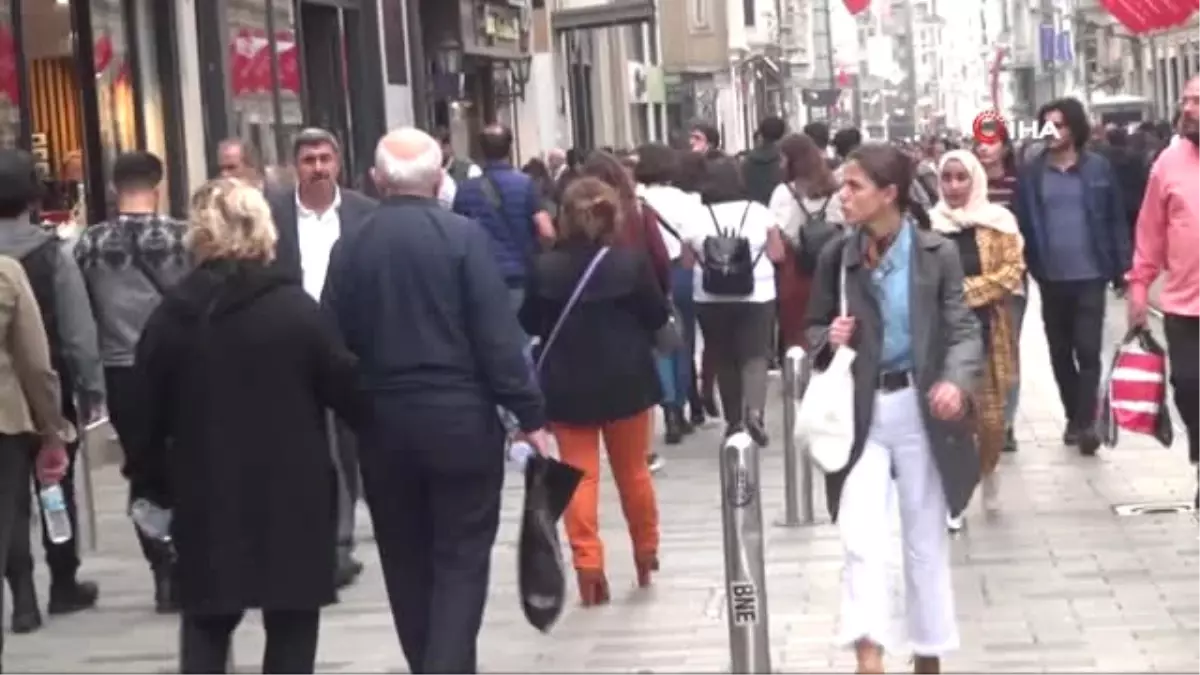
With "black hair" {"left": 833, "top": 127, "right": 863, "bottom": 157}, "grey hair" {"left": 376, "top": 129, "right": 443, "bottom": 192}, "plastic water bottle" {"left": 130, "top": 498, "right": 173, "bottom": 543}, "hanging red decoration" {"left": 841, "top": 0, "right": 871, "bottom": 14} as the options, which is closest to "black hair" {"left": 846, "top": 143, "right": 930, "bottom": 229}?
"grey hair" {"left": 376, "top": 129, "right": 443, "bottom": 192}

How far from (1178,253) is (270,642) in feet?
17.1

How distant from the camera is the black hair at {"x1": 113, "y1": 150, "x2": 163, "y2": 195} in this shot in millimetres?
11500

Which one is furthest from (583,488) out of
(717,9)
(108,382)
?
(717,9)

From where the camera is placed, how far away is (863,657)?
8.85 meters

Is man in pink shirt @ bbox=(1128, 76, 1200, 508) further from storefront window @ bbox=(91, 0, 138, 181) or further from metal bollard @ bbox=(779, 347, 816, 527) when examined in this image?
storefront window @ bbox=(91, 0, 138, 181)

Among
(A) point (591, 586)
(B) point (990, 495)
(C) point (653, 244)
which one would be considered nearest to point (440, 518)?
(A) point (591, 586)

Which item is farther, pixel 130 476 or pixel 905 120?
pixel 905 120

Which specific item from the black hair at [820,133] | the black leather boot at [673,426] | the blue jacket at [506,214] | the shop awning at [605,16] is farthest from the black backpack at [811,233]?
the shop awning at [605,16]

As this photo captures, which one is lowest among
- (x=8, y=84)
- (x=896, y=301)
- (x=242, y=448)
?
(x=242, y=448)

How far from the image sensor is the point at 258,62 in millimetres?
22109

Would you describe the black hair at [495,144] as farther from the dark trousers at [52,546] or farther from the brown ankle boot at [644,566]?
the brown ankle boot at [644,566]

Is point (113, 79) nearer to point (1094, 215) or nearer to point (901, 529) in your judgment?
point (1094, 215)

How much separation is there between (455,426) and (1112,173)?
8097 mm

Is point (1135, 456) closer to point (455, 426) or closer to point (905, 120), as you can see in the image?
point (455, 426)
